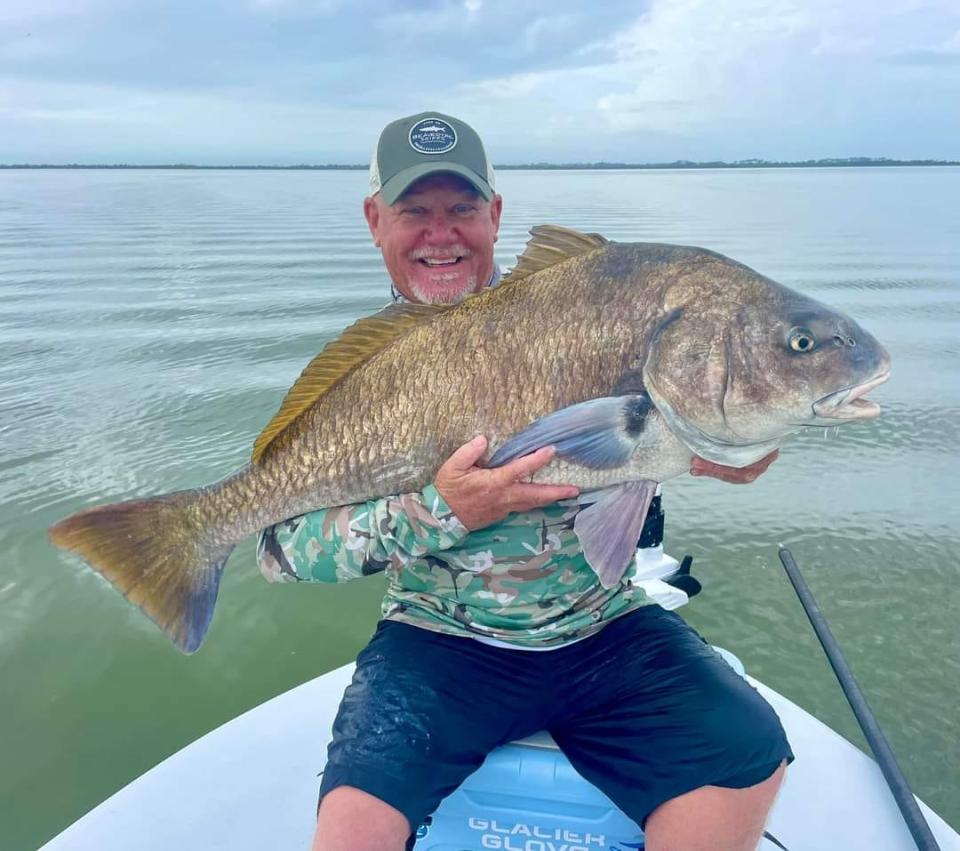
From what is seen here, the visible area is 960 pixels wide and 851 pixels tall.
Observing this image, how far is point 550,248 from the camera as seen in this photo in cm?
232

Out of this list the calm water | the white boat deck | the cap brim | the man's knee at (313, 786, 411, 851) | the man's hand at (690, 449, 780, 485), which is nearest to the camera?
the man's knee at (313, 786, 411, 851)

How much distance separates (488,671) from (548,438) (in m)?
0.78

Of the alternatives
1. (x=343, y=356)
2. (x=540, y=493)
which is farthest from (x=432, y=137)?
(x=540, y=493)

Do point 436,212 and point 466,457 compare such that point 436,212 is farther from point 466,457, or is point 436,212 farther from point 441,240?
point 466,457

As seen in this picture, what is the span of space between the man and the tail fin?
0.68 feet

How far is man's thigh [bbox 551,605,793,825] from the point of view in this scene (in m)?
2.09

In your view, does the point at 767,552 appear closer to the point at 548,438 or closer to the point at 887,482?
the point at 887,482

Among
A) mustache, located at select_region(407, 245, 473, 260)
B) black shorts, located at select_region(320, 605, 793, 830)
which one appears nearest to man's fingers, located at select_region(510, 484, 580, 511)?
black shorts, located at select_region(320, 605, 793, 830)

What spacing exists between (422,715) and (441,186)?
1.81 m

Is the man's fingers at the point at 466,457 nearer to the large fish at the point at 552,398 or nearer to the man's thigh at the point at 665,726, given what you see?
the large fish at the point at 552,398

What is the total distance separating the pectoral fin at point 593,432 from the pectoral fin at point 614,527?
0.11 m

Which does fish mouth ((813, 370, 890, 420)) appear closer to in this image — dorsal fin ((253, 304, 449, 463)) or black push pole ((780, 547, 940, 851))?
dorsal fin ((253, 304, 449, 463))

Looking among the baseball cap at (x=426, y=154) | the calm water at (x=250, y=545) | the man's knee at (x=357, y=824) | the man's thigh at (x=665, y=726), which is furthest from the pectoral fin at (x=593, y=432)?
the calm water at (x=250, y=545)

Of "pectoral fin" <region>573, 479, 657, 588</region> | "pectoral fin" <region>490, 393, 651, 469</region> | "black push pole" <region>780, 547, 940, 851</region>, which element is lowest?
"black push pole" <region>780, 547, 940, 851</region>
